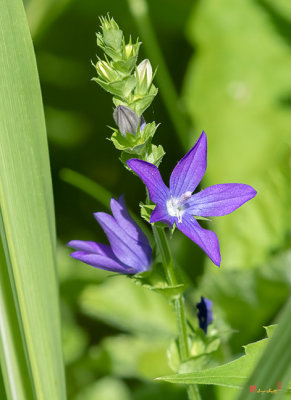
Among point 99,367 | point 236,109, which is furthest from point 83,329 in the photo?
point 236,109

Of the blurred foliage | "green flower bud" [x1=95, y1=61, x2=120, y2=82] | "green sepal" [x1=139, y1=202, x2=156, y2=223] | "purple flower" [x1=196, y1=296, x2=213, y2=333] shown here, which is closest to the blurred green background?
the blurred foliage

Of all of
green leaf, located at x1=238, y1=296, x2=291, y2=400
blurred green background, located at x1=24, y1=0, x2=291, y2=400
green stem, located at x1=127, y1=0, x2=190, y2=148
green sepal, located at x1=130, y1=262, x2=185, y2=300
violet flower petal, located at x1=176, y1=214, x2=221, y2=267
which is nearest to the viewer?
green leaf, located at x1=238, y1=296, x2=291, y2=400

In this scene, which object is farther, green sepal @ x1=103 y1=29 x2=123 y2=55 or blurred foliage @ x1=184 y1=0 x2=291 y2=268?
blurred foliage @ x1=184 y1=0 x2=291 y2=268

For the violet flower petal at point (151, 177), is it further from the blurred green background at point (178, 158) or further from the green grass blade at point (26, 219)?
the blurred green background at point (178, 158)

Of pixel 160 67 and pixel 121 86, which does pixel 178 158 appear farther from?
pixel 121 86

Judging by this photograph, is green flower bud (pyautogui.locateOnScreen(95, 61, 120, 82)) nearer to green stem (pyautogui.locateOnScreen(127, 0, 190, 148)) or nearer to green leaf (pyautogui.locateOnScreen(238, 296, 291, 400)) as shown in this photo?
green leaf (pyautogui.locateOnScreen(238, 296, 291, 400))

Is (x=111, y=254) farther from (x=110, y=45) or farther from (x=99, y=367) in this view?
(x=99, y=367)
